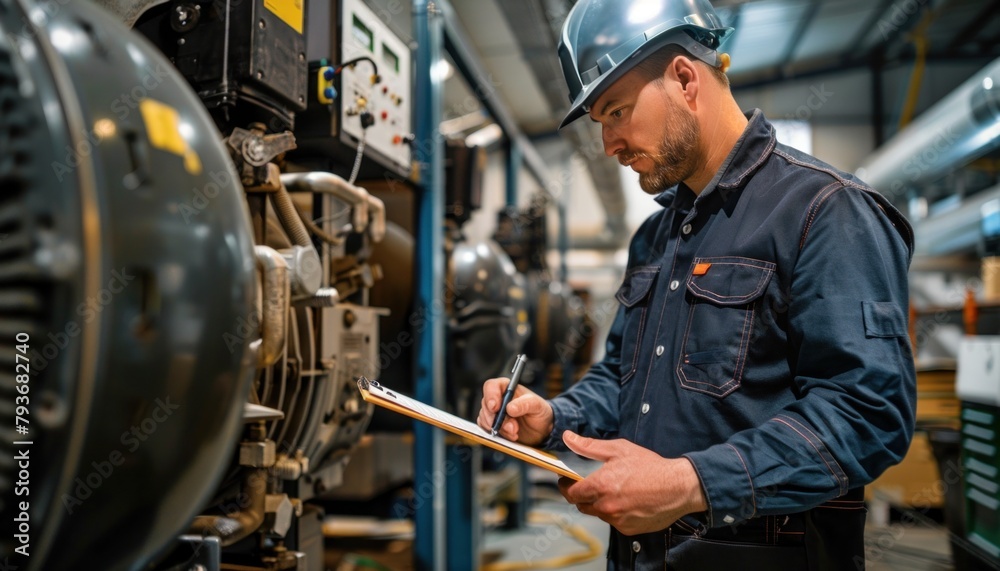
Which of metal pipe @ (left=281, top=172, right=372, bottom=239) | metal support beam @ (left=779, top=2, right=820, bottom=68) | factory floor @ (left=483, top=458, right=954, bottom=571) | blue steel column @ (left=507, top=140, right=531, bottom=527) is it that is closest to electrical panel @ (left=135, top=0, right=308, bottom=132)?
metal pipe @ (left=281, top=172, right=372, bottom=239)

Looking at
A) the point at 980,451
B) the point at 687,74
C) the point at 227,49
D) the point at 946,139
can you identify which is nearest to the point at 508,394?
the point at 687,74

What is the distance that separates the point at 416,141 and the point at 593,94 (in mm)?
1215

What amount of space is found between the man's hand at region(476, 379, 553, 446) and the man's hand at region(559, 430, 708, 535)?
0.28 m

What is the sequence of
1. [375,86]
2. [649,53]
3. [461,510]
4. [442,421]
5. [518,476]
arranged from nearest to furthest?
[442,421], [649,53], [375,86], [461,510], [518,476]

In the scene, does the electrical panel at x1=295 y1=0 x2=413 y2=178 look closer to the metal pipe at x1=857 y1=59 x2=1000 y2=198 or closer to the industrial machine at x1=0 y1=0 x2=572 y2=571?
the industrial machine at x1=0 y1=0 x2=572 y2=571

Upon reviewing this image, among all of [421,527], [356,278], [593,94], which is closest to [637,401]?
[593,94]

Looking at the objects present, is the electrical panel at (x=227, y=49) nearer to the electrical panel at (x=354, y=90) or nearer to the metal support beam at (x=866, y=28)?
the electrical panel at (x=354, y=90)

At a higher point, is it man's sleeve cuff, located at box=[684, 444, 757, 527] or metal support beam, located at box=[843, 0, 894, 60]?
metal support beam, located at box=[843, 0, 894, 60]

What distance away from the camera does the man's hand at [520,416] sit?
108 centimetres

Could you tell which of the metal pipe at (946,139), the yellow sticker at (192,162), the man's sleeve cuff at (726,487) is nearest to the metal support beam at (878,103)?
the metal pipe at (946,139)

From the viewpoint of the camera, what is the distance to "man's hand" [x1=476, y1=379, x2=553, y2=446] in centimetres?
108

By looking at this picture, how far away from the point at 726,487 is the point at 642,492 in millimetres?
96

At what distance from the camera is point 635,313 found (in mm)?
1124

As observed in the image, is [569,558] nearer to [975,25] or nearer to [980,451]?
[980,451]
